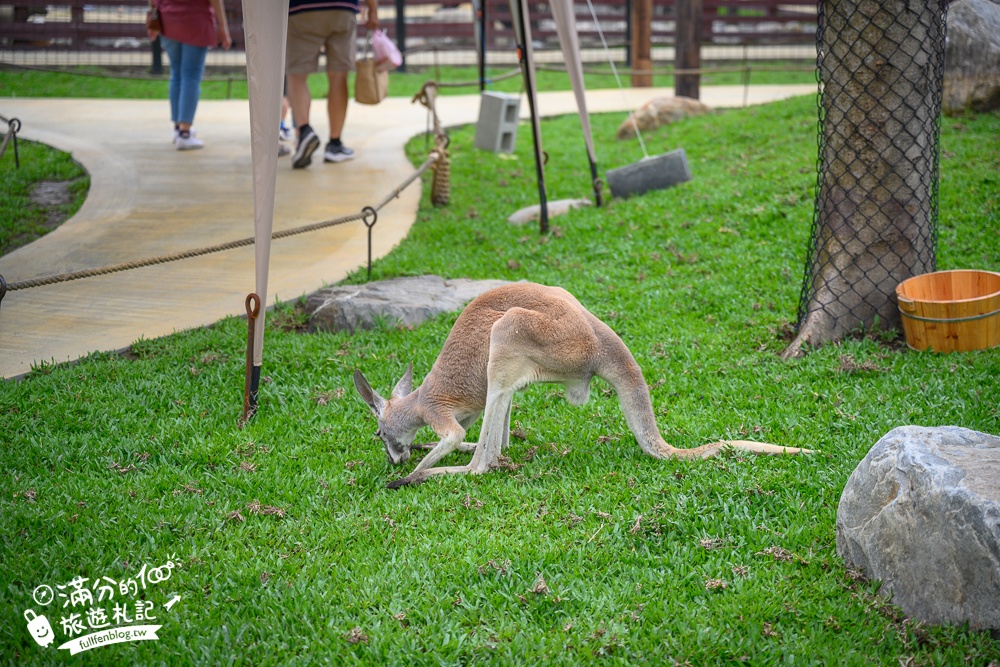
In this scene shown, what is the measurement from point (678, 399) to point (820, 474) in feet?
3.55

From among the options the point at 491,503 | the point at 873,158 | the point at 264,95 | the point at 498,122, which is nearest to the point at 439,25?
the point at 498,122

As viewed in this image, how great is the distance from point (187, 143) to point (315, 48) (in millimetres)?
2470

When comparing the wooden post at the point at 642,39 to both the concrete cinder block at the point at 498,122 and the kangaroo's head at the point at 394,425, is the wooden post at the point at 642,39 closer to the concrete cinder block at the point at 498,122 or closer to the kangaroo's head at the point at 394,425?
the concrete cinder block at the point at 498,122

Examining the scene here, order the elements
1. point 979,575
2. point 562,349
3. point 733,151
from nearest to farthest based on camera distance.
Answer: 1. point 979,575
2. point 562,349
3. point 733,151

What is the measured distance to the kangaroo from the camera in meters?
3.74

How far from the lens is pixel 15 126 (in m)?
8.95

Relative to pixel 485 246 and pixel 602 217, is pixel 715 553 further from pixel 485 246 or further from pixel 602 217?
pixel 602 217

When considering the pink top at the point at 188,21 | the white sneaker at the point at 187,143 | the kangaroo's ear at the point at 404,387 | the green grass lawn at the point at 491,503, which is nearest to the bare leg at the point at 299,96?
the pink top at the point at 188,21

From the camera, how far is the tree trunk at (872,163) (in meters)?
4.89

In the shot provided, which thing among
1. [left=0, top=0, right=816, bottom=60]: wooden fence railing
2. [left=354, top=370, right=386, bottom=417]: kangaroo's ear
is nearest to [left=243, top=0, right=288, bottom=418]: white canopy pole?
[left=354, top=370, right=386, bottom=417]: kangaroo's ear

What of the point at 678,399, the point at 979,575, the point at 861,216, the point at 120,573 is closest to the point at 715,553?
the point at 979,575

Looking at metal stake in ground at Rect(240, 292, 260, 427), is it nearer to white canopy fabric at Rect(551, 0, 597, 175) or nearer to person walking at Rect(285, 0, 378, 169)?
white canopy fabric at Rect(551, 0, 597, 175)

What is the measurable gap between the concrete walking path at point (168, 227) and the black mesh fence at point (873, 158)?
3436 millimetres

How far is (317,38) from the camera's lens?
877 cm
